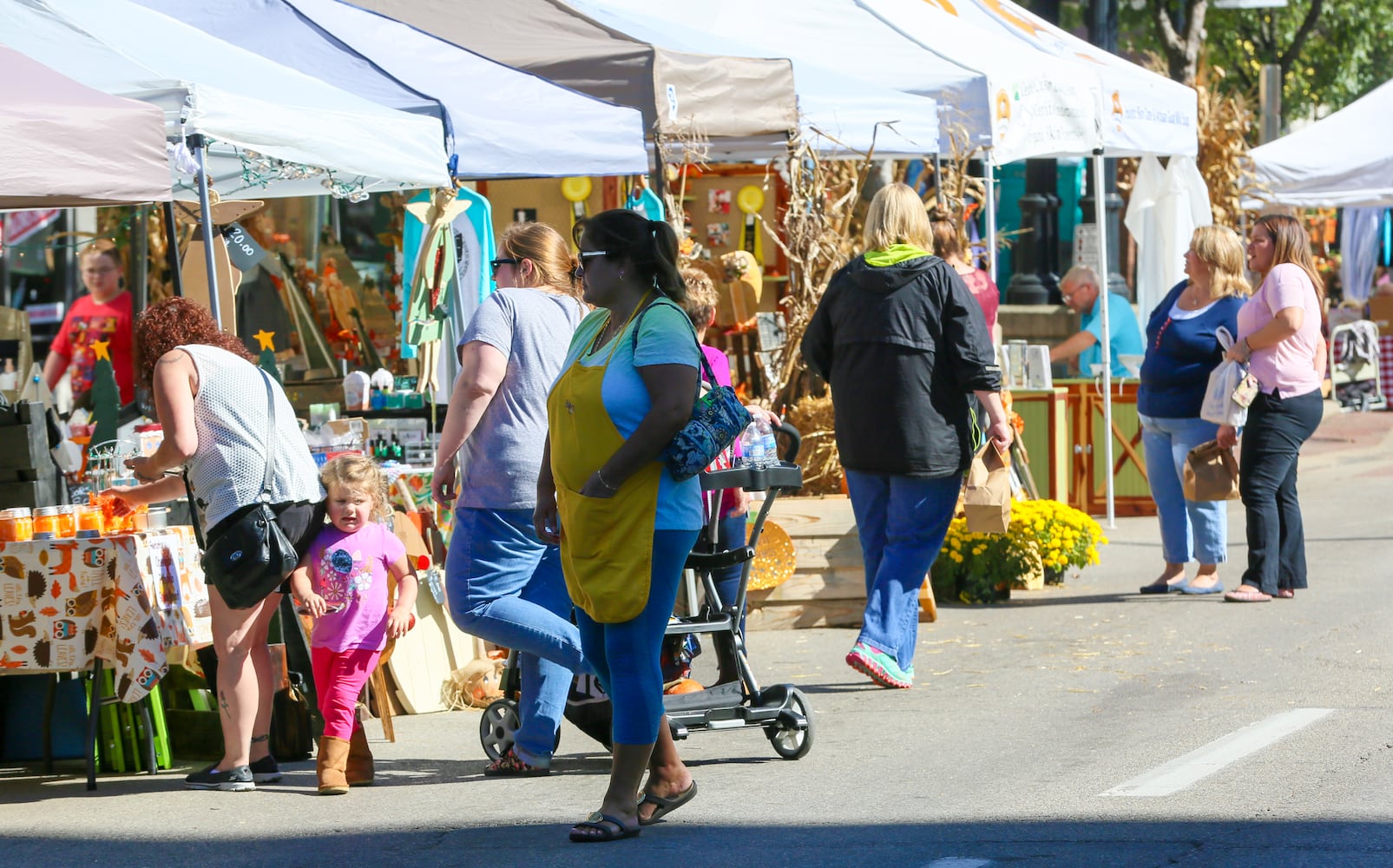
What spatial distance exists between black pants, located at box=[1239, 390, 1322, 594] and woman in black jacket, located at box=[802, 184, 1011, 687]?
2.50m

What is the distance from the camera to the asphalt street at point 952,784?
516 centimetres

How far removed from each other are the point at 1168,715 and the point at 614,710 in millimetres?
2680

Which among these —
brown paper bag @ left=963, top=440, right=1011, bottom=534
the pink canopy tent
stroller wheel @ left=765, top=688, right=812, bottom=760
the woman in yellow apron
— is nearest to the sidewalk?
brown paper bag @ left=963, top=440, right=1011, bottom=534

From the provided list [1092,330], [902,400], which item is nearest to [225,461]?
[902,400]

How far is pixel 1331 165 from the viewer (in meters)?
16.9

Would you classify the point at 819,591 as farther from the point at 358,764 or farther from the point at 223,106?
the point at 223,106

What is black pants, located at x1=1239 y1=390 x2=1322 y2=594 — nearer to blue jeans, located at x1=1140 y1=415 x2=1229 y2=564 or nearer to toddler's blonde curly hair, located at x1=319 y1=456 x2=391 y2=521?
blue jeans, located at x1=1140 y1=415 x2=1229 y2=564

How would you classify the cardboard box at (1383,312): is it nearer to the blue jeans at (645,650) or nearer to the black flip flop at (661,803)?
the black flip flop at (661,803)

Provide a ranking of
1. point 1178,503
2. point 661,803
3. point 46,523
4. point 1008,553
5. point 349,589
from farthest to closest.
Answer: point 1008,553
point 1178,503
point 46,523
point 349,589
point 661,803

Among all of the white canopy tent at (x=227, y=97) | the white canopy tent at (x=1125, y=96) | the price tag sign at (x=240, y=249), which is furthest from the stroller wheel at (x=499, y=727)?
the white canopy tent at (x=1125, y=96)

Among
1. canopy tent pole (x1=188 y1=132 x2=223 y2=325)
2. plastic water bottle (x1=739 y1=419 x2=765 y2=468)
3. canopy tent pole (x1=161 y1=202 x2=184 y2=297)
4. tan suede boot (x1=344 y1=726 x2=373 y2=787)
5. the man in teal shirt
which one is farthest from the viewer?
the man in teal shirt

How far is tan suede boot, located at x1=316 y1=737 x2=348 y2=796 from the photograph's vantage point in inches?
242

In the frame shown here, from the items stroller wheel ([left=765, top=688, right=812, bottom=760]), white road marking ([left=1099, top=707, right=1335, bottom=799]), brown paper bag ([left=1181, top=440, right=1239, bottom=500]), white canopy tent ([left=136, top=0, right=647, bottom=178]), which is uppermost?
white canopy tent ([left=136, top=0, right=647, bottom=178])

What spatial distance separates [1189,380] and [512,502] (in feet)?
15.7
